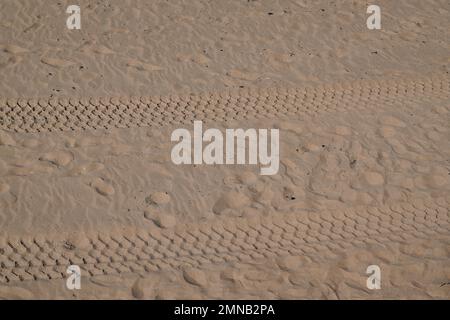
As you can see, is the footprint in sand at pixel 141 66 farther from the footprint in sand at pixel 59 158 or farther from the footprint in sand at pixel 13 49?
the footprint in sand at pixel 59 158

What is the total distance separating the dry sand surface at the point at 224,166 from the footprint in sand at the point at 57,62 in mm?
28

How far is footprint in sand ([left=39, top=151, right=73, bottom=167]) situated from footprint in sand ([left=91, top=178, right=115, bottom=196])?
1.33 ft

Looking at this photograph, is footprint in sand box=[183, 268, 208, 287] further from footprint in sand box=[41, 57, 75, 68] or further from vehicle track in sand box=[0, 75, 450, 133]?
footprint in sand box=[41, 57, 75, 68]

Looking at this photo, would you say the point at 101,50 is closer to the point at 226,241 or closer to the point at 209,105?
the point at 209,105

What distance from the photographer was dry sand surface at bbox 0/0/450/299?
417 cm

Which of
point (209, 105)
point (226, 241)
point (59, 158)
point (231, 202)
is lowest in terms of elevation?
point (226, 241)

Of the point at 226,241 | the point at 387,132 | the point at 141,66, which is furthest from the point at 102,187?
the point at 387,132

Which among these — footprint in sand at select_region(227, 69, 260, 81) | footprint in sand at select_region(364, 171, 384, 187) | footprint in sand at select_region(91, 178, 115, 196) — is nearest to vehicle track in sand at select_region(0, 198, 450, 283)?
footprint in sand at select_region(364, 171, 384, 187)

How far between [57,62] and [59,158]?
166 cm

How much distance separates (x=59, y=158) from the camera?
506 cm

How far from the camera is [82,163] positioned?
16.5 feet
